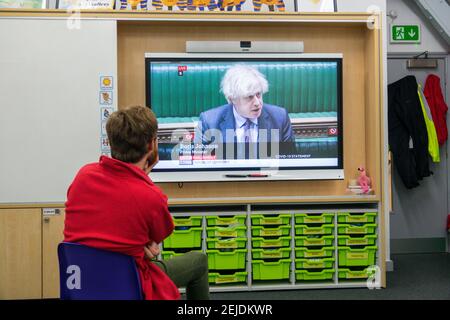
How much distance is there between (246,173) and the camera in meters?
3.82

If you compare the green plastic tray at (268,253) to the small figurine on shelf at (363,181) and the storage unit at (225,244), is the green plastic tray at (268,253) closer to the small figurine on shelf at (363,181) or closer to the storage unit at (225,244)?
the storage unit at (225,244)

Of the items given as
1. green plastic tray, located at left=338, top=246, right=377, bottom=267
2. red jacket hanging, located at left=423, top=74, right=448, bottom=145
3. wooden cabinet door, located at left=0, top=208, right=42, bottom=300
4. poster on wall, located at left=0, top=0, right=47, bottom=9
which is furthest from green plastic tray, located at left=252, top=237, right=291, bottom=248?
poster on wall, located at left=0, top=0, right=47, bottom=9

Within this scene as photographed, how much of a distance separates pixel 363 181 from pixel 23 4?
9.76 ft

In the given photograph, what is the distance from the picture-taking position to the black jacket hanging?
478 centimetres

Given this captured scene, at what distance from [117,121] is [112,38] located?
2.06 meters

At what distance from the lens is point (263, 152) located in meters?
3.86

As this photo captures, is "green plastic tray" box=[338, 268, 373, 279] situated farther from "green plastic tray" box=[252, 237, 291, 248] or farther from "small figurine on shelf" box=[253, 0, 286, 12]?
"small figurine on shelf" box=[253, 0, 286, 12]

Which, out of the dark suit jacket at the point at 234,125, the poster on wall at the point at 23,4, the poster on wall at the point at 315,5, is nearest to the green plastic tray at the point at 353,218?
the dark suit jacket at the point at 234,125

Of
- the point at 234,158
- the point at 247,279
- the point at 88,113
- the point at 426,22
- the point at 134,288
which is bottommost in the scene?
the point at 247,279

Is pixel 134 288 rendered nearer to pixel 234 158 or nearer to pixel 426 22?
pixel 234 158

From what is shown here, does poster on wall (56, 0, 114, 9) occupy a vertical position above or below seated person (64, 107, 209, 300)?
above

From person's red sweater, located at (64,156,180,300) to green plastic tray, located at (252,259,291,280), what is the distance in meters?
2.05
